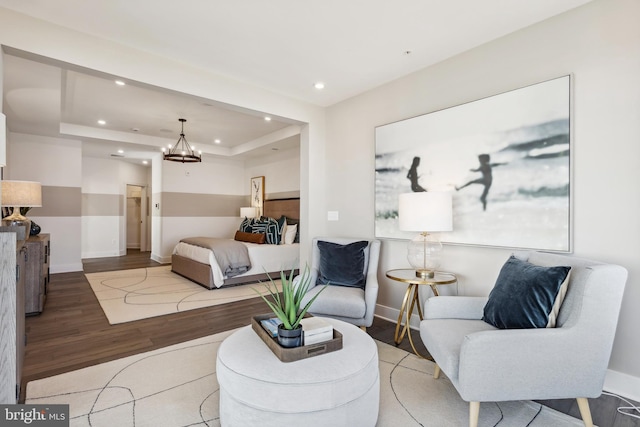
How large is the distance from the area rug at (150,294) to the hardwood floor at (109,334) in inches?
6.5

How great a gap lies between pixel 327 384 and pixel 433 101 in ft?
9.03

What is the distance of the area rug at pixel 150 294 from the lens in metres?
3.77

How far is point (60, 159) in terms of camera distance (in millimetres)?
5879

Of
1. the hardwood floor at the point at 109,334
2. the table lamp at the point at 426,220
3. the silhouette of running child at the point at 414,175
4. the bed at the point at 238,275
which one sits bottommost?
the hardwood floor at the point at 109,334

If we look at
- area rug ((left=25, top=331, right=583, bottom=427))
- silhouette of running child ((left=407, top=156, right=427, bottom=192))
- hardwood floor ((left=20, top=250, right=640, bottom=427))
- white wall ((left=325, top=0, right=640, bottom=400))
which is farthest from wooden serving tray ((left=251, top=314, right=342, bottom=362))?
silhouette of running child ((left=407, top=156, right=427, bottom=192))

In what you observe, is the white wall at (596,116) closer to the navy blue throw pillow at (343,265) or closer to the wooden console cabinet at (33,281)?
the navy blue throw pillow at (343,265)

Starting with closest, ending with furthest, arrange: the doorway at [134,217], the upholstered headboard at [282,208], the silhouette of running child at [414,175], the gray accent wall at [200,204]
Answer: the silhouette of running child at [414,175] < the upholstered headboard at [282,208] < the gray accent wall at [200,204] < the doorway at [134,217]

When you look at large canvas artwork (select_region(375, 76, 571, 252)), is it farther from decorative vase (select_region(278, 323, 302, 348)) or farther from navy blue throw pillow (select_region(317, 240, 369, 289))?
decorative vase (select_region(278, 323, 302, 348))

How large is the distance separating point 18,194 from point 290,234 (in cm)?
385

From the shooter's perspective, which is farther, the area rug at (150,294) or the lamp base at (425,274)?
the area rug at (150,294)

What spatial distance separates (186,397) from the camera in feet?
6.63

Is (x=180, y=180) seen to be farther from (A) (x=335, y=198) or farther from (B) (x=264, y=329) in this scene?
(B) (x=264, y=329)

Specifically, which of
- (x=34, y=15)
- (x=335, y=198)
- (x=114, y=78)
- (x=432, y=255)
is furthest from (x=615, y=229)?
(x=34, y=15)

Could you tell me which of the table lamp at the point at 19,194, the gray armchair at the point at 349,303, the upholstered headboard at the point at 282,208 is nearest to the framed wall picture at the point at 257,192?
the upholstered headboard at the point at 282,208
